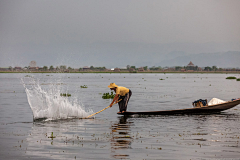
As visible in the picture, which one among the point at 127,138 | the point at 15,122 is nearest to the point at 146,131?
the point at 127,138

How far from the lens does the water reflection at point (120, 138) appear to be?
43.7 ft

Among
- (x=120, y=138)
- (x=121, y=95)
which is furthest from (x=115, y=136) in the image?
(x=121, y=95)

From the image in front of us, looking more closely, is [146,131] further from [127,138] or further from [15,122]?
[15,122]

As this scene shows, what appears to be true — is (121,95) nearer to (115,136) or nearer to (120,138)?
(115,136)

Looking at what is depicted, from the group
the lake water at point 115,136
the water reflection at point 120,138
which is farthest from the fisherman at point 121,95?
the water reflection at point 120,138

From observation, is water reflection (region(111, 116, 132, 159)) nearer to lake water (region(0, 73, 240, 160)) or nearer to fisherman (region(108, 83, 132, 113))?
lake water (region(0, 73, 240, 160))

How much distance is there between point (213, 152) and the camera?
44.2 feet

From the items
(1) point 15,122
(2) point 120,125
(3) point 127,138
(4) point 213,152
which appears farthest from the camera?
(1) point 15,122

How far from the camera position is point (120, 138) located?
16344 millimetres

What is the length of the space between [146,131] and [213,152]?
213 inches

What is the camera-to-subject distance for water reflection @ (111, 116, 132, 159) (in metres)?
13.3

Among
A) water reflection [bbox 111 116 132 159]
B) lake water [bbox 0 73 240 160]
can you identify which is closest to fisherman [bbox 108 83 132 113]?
lake water [bbox 0 73 240 160]

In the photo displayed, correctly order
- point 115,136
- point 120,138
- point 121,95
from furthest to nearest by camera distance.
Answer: point 121,95, point 115,136, point 120,138

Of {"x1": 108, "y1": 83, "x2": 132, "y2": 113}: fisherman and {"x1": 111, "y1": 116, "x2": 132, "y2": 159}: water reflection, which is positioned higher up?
{"x1": 108, "y1": 83, "x2": 132, "y2": 113}: fisherman
